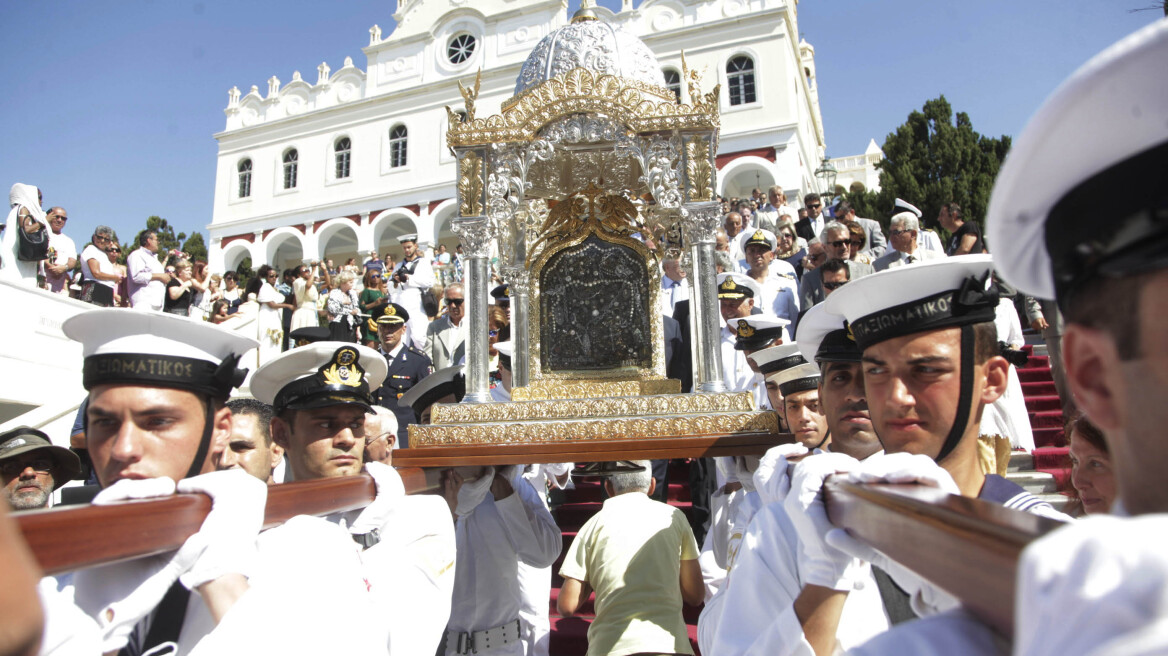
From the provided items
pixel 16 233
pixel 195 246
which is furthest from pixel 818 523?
pixel 195 246

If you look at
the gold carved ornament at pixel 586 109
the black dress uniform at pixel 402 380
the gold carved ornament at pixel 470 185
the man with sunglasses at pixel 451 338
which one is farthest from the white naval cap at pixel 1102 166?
the man with sunglasses at pixel 451 338

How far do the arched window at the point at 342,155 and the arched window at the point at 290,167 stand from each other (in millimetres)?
2152

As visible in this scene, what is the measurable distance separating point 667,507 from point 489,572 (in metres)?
1.14

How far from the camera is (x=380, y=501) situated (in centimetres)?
264

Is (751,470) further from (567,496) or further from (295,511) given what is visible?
(567,496)

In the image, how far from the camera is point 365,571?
264cm

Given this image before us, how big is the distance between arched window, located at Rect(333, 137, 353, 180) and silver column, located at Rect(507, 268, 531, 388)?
88.9ft

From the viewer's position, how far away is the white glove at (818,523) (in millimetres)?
1648

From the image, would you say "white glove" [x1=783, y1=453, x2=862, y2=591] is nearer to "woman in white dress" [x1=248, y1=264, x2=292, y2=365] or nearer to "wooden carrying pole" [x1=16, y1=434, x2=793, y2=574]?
"wooden carrying pole" [x1=16, y1=434, x2=793, y2=574]

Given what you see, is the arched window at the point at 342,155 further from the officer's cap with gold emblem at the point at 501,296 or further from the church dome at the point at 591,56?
the church dome at the point at 591,56

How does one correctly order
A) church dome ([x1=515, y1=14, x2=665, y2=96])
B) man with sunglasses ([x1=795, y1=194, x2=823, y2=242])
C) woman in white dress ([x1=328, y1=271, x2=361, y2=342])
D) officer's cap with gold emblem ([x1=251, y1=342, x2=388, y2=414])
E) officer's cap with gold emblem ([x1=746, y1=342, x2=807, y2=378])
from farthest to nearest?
man with sunglasses ([x1=795, y1=194, x2=823, y2=242])
woman in white dress ([x1=328, y1=271, x2=361, y2=342])
church dome ([x1=515, y1=14, x2=665, y2=96])
officer's cap with gold emblem ([x1=746, y1=342, x2=807, y2=378])
officer's cap with gold emblem ([x1=251, y1=342, x2=388, y2=414])

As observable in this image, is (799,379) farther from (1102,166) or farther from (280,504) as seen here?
(1102,166)

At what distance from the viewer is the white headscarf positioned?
8.16m

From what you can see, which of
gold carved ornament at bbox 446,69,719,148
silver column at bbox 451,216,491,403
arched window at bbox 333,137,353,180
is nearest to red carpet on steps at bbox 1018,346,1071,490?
gold carved ornament at bbox 446,69,719,148
